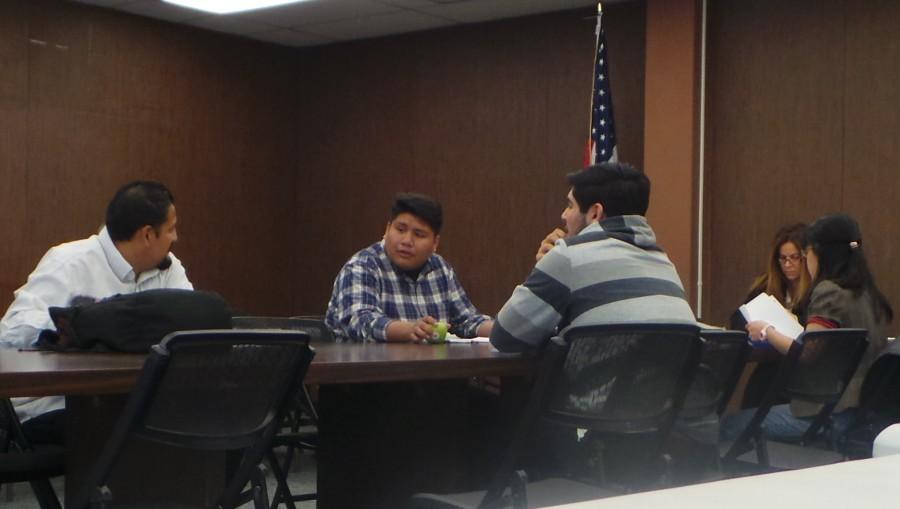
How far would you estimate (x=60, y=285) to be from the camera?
3.15m

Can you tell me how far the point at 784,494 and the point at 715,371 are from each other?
220 cm

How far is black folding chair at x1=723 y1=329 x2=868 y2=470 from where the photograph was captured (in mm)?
3031

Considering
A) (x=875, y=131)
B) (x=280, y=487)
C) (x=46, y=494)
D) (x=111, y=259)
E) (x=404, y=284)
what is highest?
(x=875, y=131)

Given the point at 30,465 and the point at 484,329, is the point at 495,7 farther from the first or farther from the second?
the point at 30,465

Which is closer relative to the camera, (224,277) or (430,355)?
(430,355)

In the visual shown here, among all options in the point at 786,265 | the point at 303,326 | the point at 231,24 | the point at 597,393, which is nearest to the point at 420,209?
the point at 303,326

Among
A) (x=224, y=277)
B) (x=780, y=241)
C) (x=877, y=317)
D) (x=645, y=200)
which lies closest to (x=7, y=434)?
(x=645, y=200)

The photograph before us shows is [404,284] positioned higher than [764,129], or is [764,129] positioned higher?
[764,129]

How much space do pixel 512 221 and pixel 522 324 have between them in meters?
4.85

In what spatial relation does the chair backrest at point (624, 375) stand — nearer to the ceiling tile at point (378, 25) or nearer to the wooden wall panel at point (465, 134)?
the wooden wall panel at point (465, 134)

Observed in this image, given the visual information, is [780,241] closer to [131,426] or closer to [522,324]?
[522,324]

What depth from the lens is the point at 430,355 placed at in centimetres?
253

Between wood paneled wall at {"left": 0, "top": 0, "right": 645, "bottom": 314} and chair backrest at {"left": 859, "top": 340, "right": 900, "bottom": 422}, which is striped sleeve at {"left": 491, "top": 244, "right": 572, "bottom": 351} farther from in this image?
wood paneled wall at {"left": 0, "top": 0, "right": 645, "bottom": 314}

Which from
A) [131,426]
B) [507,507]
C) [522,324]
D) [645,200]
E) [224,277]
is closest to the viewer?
[131,426]
